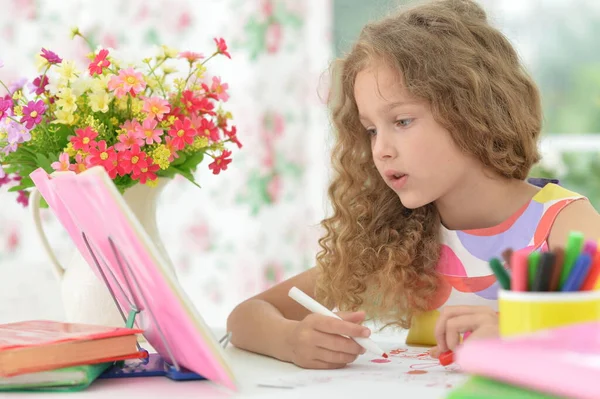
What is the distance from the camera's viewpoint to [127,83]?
3.53 ft

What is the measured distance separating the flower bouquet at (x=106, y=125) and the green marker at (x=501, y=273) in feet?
1.98

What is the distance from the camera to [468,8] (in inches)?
48.3

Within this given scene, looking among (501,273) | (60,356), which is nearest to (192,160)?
(60,356)

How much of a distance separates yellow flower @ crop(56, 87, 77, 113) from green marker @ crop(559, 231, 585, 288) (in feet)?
2.37

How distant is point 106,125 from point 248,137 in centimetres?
143

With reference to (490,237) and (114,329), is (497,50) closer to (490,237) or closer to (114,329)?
(490,237)

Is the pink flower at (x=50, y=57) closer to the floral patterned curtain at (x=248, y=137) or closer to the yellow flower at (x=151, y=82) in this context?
the yellow flower at (x=151, y=82)

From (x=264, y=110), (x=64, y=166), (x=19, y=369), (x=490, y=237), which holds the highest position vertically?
(x=264, y=110)

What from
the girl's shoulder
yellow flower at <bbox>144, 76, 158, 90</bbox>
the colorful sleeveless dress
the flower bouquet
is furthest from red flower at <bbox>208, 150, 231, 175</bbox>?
the girl's shoulder

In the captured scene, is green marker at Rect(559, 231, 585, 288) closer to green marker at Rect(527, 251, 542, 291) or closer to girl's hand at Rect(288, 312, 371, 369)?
green marker at Rect(527, 251, 542, 291)

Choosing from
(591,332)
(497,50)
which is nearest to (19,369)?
(591,332)

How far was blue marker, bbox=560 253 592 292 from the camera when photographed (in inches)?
21.3

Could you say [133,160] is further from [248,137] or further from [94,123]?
[248,137]

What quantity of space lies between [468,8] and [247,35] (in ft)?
4.54
